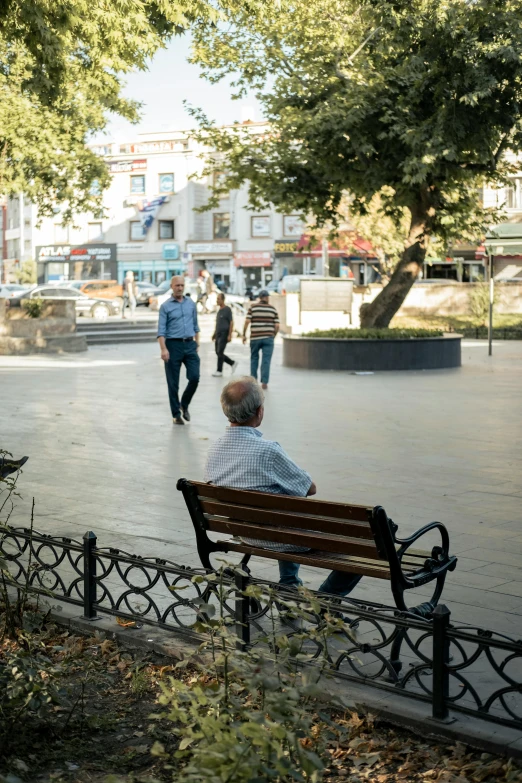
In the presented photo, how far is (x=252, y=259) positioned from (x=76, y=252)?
43.5 ft

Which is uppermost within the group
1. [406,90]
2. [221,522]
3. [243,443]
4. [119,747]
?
[406,90]

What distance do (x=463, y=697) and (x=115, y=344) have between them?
89.6 feet

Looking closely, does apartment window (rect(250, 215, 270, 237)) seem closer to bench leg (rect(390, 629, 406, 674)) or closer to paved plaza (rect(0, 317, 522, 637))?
paved plaza (rect(0, 317, 522, 637))

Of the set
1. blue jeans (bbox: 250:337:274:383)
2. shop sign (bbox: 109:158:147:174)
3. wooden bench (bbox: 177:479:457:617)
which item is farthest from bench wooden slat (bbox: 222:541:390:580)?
shop sign (bbox: 109:158:147:174)

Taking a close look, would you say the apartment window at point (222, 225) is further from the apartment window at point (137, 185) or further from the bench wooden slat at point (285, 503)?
the bench wooden slat at point (285, 503)

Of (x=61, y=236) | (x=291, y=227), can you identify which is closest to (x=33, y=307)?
(x=291, y=227)

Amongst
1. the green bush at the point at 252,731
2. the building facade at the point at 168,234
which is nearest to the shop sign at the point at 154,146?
the building facade at the point at 168,234

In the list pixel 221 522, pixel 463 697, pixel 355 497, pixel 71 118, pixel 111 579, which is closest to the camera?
pixel 463 697

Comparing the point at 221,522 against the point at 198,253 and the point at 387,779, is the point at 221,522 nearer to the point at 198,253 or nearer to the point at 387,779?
the point at 387,779

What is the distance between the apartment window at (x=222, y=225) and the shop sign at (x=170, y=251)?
286 cm

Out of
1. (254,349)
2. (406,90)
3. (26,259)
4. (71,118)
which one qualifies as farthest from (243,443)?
(26,259)

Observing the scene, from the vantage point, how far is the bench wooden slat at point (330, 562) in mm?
4445

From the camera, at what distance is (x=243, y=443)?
4.99m

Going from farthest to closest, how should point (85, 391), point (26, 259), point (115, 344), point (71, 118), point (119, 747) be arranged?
point (26, 259) → point (115, 344) → point (71, 118) → point (85, 391) → point (119, 747)
